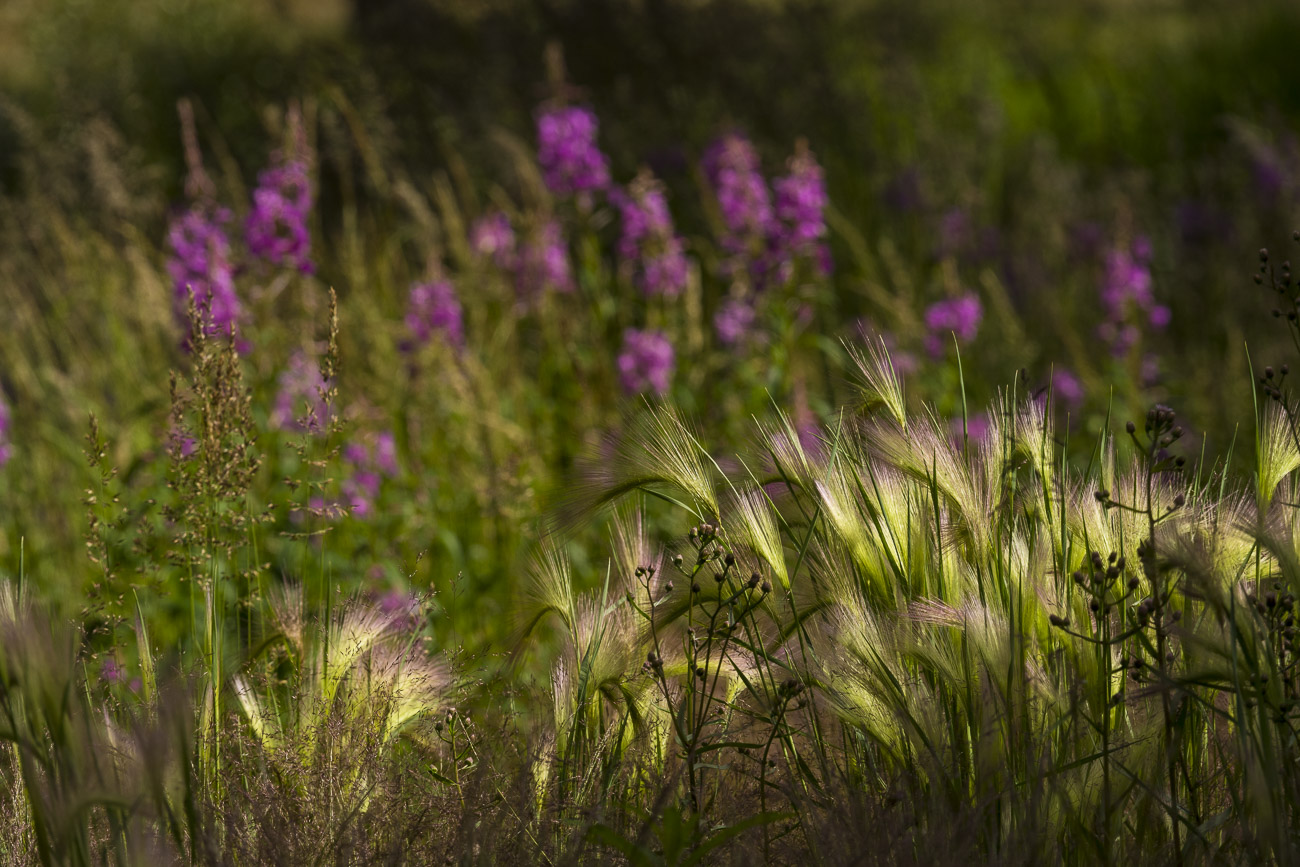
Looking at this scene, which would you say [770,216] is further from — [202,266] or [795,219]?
[202,266]

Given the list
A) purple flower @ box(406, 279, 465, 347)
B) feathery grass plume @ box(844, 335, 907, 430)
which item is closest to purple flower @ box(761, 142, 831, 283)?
purple flower @ box(406, 279, 465, 347)

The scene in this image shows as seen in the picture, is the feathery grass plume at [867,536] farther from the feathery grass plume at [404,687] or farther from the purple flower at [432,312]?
the purple flower at [432,312]

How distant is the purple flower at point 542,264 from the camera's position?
13.9 feet

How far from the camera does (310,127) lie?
4.57 metres

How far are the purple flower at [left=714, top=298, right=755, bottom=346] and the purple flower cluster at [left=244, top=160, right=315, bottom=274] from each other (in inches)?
54.2

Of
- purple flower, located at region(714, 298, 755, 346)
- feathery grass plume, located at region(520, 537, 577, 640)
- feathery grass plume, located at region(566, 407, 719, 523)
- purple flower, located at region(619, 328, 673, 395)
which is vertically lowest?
feathery grass plume, located at region(520, 537, 577, 640)

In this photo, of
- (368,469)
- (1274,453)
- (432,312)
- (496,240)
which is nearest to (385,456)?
(368,469)

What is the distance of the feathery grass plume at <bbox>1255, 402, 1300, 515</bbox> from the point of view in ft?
5.26

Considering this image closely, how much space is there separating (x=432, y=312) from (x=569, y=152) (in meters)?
0.73

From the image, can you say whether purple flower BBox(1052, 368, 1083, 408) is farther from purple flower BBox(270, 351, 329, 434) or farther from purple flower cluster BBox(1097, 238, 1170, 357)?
purple flower BBox(270, 351, 329, 434)

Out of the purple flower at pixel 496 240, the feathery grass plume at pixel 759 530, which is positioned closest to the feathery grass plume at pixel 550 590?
the feathery grass plume at pixel 759 530

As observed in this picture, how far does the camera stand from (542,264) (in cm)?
428

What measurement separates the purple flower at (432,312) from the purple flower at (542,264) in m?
0.36

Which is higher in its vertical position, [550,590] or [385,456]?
[385,456]
